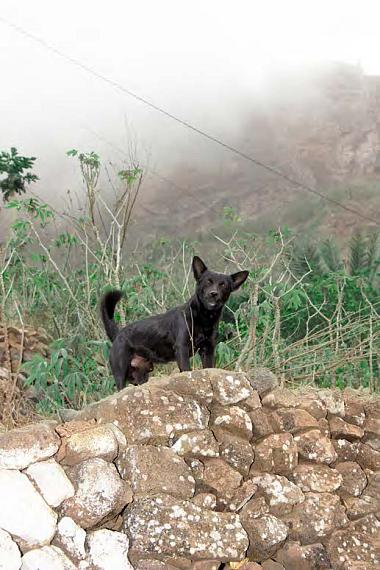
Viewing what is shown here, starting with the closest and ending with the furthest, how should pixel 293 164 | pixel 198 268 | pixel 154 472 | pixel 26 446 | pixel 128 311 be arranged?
1. pixel 26 446
2. pixel 154 472
3. pixel 198 268
4. pixel 128 311
5. pixel 293 164

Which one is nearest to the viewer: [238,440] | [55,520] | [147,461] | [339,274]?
[55,520]

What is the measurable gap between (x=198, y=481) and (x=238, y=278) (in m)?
1.43

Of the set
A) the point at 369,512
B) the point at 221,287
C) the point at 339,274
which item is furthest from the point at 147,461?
the point at 339,274

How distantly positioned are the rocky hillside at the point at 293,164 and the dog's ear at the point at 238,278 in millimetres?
30761

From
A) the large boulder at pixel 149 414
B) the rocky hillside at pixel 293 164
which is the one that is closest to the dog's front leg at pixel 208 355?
the large boulder at pixel 149 414

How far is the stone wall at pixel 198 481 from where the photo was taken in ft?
12.2

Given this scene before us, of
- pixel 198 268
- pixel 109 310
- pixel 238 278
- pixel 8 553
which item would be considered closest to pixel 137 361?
pixel 109 310

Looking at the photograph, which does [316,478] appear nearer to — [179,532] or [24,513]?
[179,532]

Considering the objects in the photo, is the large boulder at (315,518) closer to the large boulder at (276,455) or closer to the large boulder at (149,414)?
the large boulder at (276,455)

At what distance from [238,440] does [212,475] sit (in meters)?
0.32

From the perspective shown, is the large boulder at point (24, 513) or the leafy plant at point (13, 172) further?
the leafy plant at point (13, 172)

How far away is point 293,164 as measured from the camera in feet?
148

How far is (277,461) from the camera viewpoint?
4574mm

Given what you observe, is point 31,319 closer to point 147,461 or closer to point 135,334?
point 135,334
